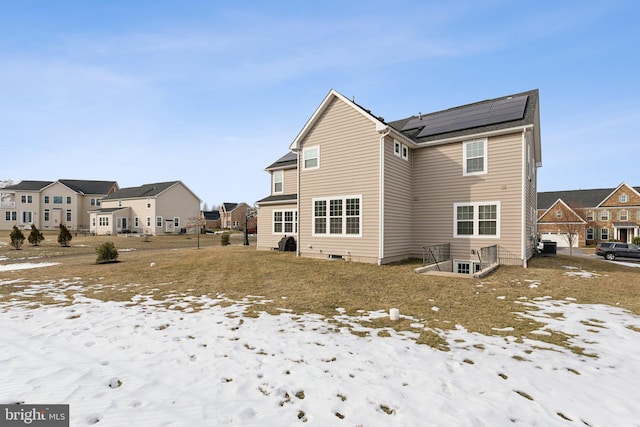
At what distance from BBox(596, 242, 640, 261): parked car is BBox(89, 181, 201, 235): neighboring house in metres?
50.8

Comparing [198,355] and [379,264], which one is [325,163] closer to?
[379,264]

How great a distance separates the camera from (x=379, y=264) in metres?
13.9

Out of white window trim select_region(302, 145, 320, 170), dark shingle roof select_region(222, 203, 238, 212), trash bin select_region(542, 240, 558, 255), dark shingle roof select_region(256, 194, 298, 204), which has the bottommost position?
trash bin select_region(542, 240, 558, 255)

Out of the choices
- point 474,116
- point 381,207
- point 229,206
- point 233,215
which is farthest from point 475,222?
point 229,206

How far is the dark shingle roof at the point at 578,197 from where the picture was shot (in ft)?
141

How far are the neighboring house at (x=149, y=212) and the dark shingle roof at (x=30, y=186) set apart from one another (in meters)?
16.2

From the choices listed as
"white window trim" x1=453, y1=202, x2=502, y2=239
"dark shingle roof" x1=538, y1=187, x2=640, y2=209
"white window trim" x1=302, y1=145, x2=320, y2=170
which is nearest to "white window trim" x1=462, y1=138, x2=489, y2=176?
→ "white window trim" x1=453, y1=202, x2=502, y2=239

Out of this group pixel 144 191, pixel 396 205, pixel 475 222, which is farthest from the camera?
pixel 144 191

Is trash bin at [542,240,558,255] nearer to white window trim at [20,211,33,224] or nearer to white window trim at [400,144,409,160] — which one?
white window trim at [400,144,409,160]

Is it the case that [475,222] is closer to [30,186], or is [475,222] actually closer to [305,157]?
[305,157]

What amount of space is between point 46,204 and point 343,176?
204 feet

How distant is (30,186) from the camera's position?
51625 mm

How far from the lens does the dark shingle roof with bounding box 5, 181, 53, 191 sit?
5040 cm

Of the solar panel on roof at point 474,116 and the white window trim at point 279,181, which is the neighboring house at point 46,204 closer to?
the white window trim at point 279,181
